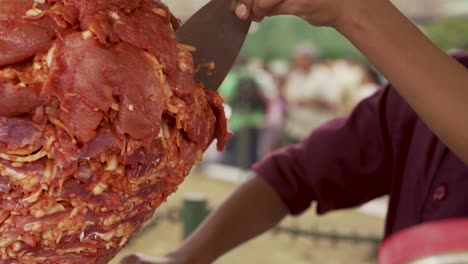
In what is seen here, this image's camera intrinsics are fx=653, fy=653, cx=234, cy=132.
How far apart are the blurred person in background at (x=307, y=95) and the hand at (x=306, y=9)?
A: 157 inches

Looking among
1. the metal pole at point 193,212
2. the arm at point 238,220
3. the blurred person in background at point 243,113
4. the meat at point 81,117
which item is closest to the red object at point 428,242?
the meat at point 81,117

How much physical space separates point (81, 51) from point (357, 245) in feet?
7.83

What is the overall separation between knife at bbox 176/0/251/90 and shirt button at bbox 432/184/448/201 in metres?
0.53

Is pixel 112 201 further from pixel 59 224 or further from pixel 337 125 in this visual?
pixel 337 125

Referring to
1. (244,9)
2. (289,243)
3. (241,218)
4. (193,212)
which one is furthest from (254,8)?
(289,243)

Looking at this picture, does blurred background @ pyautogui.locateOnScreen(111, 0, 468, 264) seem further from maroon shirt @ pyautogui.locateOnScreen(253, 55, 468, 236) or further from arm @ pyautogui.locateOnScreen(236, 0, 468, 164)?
arm @ pyautogui.locateOnScreen(236, 0, 468, 164)

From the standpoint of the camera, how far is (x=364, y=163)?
1450 millimetres

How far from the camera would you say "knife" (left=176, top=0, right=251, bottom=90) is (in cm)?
91

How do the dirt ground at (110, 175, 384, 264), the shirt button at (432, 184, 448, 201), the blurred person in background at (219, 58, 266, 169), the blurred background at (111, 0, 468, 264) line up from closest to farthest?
1. the shirt button at (432, 184, 448, 201)
2. the dirt ground at (110, 175, 384, 264)
3. the blurred background at (111, 0, 468, 264)
4. the blurred person in background at (219, 58, 266, 169)

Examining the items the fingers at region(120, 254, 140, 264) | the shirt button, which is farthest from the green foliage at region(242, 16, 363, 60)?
the fingers at region(120, 254, 140, 264)

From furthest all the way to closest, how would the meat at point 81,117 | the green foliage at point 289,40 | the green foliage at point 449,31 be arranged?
the green foliage at point 289,40 → the green foliage at point 449,31 → the meat at point 81,117

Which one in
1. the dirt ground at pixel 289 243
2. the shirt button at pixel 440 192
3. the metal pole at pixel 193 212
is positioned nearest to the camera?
the shirt button at pixel 440 192

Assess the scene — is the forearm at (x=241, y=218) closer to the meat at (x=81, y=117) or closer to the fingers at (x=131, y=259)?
the fingers at (x=131, y=259)

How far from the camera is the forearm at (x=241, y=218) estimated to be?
1417 millimetres
